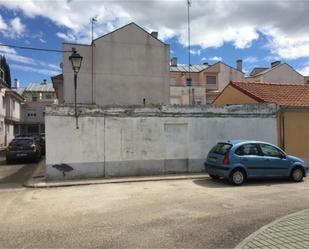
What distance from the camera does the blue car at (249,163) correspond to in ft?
45.4

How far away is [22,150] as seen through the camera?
2348 centimetres

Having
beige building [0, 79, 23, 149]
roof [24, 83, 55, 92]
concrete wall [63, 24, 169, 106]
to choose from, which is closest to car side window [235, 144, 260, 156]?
concrete wall [63, 24, 169, 106]

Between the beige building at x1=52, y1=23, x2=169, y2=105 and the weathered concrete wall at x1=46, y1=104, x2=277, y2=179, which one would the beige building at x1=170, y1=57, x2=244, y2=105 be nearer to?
the beige building at x1=52, y1=23, x2=169, y2=105

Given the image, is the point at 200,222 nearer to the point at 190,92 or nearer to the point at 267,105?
the point at 267,105

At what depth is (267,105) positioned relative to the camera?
18.2m

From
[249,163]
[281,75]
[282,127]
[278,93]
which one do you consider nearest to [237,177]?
[249,163]

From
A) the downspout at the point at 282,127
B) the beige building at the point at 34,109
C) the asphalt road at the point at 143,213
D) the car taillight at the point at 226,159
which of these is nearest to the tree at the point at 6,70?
the beige building at the point at 34,109

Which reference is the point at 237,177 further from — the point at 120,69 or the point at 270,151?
the point at 120,69

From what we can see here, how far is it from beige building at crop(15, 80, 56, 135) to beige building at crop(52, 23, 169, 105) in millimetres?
26199

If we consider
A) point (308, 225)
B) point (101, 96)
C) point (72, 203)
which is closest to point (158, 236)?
point (308, 225)

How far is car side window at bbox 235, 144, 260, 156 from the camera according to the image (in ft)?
46.1

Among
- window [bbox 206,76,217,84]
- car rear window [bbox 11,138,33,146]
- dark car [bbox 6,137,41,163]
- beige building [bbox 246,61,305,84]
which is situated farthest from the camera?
window [bbox 206,76,217,84]

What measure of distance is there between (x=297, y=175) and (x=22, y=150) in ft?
50.1

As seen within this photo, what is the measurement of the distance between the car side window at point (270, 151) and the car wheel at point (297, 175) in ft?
2.60
